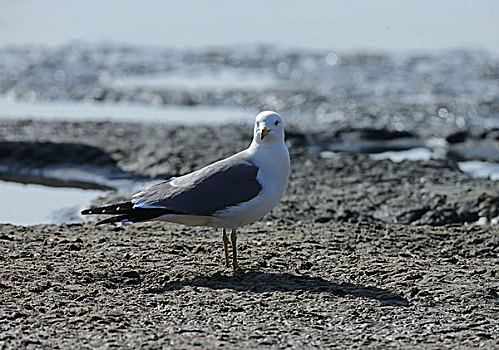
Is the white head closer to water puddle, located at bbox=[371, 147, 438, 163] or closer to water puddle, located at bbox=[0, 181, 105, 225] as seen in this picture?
water puddle, located at bbox=[0, 181, 105, 225]

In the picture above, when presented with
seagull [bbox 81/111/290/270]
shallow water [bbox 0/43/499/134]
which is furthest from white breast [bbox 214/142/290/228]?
shallow water [bbox 0/43/499/134]

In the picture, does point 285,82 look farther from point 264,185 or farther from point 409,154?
point 264,185

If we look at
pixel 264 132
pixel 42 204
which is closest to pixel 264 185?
pixel 264 132

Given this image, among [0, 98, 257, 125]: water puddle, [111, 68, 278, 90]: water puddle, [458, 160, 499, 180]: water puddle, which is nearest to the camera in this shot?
[458, 160, 499, 180]: water puddle

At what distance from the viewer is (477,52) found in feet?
63.6

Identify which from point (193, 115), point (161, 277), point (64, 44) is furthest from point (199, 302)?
point (64, 44)

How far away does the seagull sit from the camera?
19.8 ft

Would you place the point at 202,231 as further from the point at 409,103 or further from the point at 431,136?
the point at 409,103

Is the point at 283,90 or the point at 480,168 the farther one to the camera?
the point at 283,90

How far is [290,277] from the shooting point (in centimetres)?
599

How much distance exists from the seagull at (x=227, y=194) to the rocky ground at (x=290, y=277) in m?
0.40

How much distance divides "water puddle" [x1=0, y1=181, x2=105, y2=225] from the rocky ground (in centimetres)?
42

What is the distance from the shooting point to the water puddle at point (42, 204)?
350 inches

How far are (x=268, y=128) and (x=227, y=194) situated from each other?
22.6 inches
